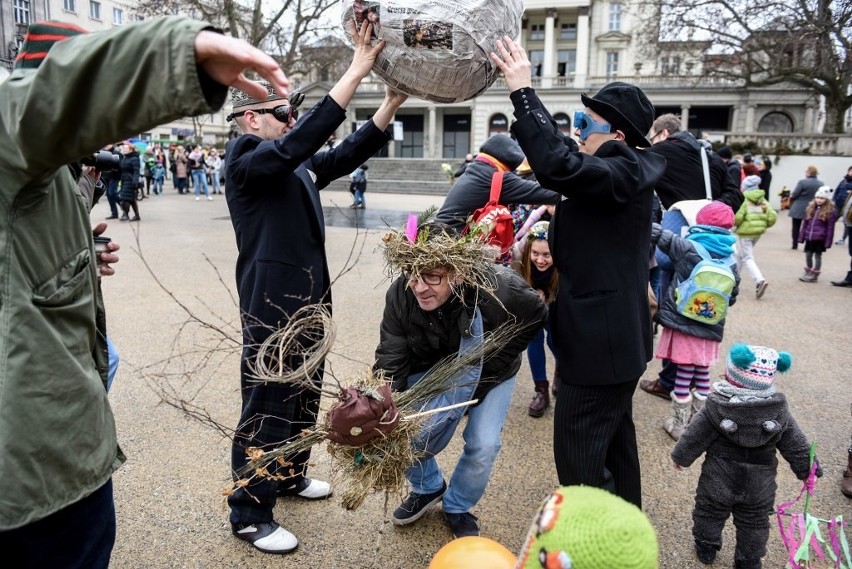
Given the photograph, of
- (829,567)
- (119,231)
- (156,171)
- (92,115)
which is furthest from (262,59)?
(156,171)

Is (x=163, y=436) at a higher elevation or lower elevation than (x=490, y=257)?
lower

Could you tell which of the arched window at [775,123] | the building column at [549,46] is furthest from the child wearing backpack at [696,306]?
the building column at [549,46]

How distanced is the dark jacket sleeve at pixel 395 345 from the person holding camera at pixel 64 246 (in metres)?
1.31

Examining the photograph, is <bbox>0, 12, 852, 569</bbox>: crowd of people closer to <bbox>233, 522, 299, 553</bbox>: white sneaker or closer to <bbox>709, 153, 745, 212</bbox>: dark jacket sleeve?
<bbox>233, 522, 299, 553</bbox>: white sneaker

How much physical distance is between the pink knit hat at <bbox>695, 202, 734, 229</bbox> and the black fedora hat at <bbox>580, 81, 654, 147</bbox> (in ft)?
7.58

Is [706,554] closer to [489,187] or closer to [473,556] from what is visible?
[473,556]

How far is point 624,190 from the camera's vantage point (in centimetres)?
238

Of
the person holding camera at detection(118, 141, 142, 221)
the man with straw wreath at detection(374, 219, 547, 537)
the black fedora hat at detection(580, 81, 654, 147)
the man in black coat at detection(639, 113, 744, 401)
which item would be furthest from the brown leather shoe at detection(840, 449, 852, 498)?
the person holding camera at detection(118, 141, 142, 221)

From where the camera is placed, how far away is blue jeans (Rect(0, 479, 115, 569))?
1.52m

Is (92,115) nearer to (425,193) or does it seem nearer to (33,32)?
(33,32)

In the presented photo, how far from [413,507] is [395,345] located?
948 mm

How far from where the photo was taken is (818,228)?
31.5ft

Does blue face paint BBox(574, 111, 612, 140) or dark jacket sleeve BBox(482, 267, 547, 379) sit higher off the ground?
blue face paint BBox(574, 111, 612, 140)

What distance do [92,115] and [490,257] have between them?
186cm
